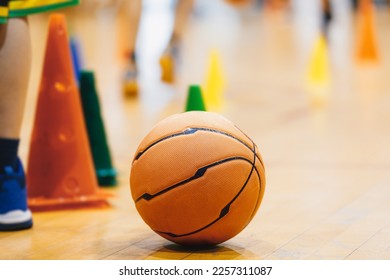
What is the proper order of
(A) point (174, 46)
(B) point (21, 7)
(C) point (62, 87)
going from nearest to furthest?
(B) point (21, 7), (C) point (62, 87), (A) point (174, 46)

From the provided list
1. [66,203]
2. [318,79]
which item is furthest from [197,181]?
[318,79]

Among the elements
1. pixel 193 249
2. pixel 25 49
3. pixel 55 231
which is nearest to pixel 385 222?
pixel 193 249

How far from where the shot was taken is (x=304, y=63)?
1100cm

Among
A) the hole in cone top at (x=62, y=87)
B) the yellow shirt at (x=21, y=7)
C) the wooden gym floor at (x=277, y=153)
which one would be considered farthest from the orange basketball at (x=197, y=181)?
the hole in cone top at (x=62, y=87)

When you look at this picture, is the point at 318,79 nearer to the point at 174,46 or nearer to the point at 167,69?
the point at 174,46

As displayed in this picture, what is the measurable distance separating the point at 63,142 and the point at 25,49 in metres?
0.70

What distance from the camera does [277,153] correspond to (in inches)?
215

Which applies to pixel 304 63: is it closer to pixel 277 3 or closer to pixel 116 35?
pixel 116 35

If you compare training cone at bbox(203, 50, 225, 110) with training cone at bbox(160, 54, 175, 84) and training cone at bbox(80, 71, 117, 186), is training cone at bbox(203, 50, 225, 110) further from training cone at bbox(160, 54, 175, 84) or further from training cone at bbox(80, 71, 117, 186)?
training cone at bbox(80, 71, 117, 186)

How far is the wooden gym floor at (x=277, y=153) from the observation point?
3.39 m

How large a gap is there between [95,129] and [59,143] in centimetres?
52

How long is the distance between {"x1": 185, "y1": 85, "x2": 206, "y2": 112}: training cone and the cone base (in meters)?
0.61

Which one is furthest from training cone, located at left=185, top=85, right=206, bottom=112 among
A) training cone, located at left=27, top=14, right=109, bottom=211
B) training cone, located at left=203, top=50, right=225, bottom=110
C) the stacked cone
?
the stacked cone

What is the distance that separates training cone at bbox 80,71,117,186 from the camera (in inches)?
183
